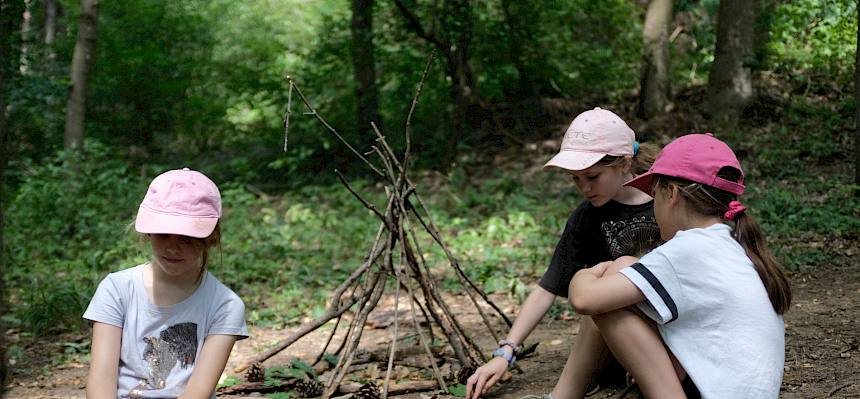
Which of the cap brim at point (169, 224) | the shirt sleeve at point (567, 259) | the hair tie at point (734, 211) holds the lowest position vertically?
the shirt sleeve at point (567, 259)

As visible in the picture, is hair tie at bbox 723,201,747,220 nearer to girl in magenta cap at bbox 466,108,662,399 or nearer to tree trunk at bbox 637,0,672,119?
girl in magenta cap at bbox 466,108,662,399

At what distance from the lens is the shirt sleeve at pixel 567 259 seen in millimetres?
3055

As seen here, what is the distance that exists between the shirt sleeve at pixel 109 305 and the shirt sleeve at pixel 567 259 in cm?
147

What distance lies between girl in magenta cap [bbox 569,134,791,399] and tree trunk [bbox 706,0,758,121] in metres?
6.99

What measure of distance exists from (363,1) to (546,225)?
14.5ft

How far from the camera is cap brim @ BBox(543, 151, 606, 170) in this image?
2797 millimetres

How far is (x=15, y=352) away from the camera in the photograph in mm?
4258

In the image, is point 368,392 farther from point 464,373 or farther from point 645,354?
point 645,354

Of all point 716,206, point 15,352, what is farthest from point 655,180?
point 15,352

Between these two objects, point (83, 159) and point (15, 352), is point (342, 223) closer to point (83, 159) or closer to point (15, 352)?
point (83, 159)

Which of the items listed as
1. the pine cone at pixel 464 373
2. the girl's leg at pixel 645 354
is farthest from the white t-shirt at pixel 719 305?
the pine cone at pixel 464 373

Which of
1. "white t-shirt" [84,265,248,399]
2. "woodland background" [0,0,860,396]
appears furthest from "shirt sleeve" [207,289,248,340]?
"woodland background" [0,0,860,396]

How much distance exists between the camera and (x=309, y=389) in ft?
11.3

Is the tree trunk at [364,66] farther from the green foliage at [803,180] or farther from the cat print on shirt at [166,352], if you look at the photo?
the cat print on shirt at [166,352]
